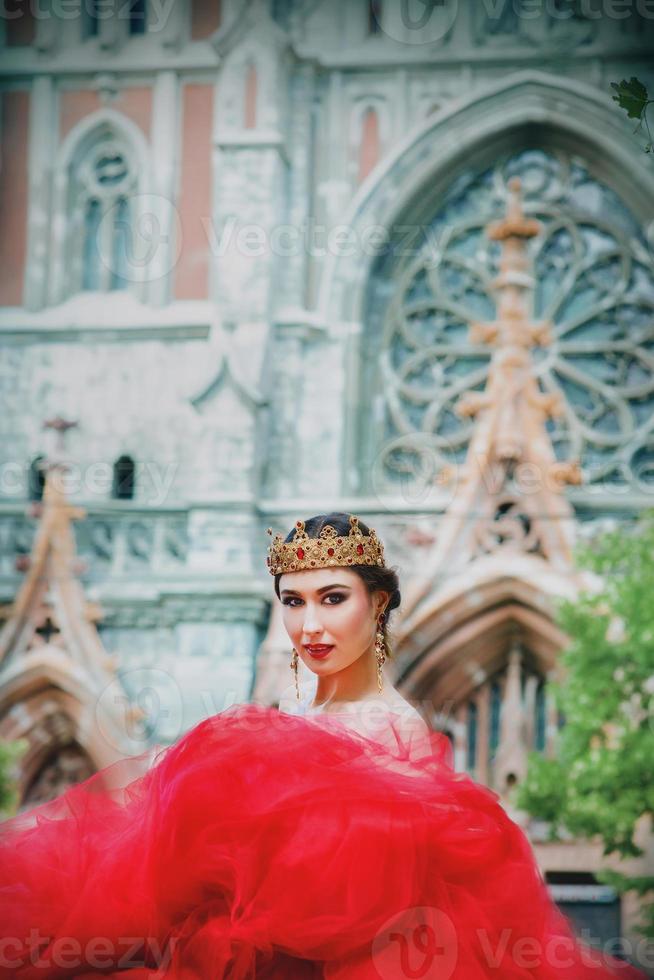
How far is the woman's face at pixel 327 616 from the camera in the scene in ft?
11.8

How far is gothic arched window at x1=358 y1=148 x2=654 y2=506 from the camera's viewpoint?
15.6 m

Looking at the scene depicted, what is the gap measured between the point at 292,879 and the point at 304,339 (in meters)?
13.1

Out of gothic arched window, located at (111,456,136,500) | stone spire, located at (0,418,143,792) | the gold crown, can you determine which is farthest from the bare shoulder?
gothic arched window, located at (111,456,136,500)

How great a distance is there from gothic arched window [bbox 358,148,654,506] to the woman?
12.3 m

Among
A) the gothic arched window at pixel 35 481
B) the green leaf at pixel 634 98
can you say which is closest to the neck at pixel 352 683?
the green leaf at pixel 634 98

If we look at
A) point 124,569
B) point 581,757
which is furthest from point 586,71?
point 581,757

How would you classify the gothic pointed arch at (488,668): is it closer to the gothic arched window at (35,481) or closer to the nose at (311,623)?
the gothic arched window at (35,481)

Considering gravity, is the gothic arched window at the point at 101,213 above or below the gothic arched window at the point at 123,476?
above

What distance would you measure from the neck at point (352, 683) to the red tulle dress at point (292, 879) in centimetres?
41

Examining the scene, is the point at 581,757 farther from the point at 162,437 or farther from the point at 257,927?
the point at 257,927

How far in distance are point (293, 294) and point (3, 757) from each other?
538cm

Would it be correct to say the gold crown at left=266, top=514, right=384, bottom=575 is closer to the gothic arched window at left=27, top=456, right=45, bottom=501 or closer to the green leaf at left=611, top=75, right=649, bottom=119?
the green leaf at left=611, top=75, right=649, bottom=119

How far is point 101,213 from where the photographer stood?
16.8m

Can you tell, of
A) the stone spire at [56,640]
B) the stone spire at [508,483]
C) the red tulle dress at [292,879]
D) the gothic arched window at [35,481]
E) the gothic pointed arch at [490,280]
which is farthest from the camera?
the gothic arched window at [35,481]
